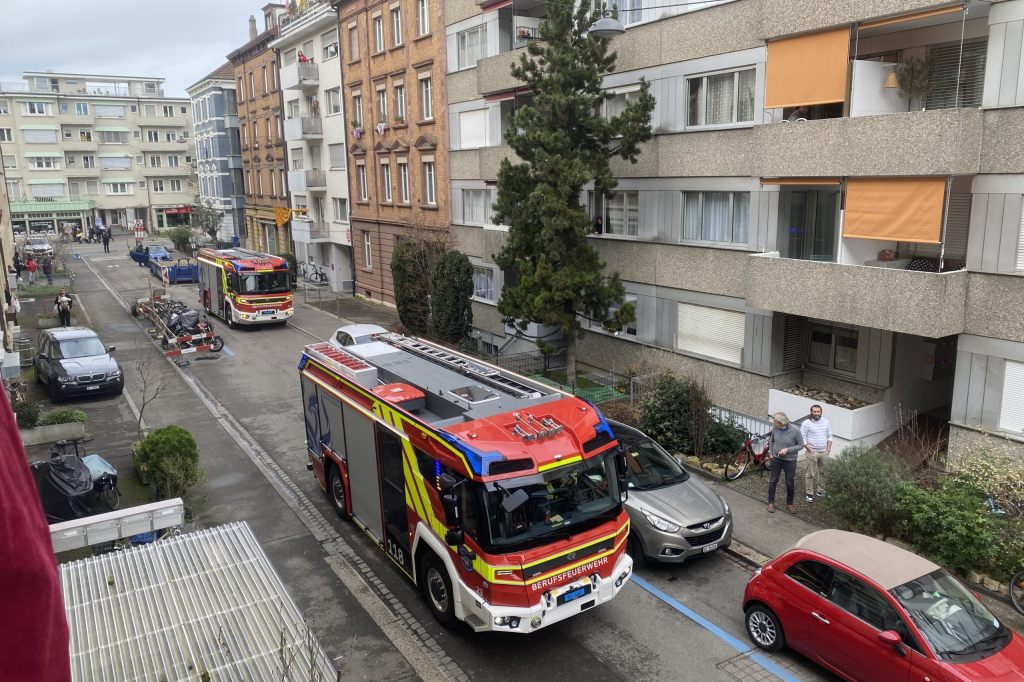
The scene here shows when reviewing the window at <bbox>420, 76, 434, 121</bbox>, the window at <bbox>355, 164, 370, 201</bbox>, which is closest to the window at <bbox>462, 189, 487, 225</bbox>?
the window at <bbox>420, 76, 434, 121</bbox>

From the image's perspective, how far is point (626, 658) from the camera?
32.1 feet

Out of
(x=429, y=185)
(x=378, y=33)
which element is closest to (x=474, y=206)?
(x=429, y=185)

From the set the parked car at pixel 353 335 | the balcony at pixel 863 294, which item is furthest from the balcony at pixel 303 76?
the balcony at pixel 863 294

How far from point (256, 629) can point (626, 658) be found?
5.50 m

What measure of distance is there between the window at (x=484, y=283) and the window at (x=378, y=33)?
1265 cm

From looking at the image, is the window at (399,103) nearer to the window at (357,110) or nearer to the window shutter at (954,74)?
the window at (357,110)

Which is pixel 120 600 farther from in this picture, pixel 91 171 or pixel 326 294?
pixel 91 171

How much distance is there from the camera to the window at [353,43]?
123 feet

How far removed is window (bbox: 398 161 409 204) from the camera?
3428 cm

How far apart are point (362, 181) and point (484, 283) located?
13.5 m

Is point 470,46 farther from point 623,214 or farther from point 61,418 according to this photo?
point 61,418

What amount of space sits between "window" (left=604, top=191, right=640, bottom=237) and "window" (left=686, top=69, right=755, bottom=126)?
9.52 ft

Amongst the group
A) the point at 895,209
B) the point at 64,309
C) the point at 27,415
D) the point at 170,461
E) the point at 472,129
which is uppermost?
the point at 472,129

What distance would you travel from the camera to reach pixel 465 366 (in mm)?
13055
